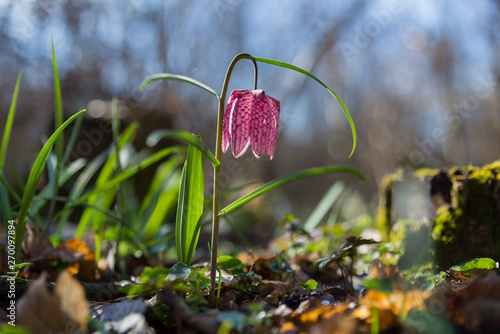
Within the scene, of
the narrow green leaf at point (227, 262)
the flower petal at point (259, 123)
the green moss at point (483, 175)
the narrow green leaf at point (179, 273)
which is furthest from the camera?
the green moss at point (483, 175)

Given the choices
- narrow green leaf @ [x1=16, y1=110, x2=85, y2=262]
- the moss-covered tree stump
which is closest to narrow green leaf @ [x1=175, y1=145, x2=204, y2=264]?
narrow green leaf @ [x1=16, y1=110, x2=85, y2=262]

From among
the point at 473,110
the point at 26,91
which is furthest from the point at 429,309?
the point at 26,91

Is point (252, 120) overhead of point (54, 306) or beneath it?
overhead

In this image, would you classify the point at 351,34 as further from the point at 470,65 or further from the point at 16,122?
the point at 16,122

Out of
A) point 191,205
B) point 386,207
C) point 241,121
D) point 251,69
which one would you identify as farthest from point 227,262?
point 251,69

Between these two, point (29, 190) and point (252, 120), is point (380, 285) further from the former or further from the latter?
point (29, 190)

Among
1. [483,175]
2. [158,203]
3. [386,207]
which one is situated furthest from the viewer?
[158,203]

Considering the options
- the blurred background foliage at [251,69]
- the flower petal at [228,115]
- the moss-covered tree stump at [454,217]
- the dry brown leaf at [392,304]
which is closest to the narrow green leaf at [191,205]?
the flower petal at [228,115]

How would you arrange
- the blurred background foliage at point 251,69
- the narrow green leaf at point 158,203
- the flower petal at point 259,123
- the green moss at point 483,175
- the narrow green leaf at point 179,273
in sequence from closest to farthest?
the narrow green leaf at point 179,273 → the flower petal at point 259,123 → the green moss at point 483,175 → the narrow green leaf at point 158,203 → the blurred background foliage at point 251,69

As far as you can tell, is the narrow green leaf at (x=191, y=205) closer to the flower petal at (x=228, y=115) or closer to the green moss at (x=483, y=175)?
the flower petal at (x=228, y=115)
